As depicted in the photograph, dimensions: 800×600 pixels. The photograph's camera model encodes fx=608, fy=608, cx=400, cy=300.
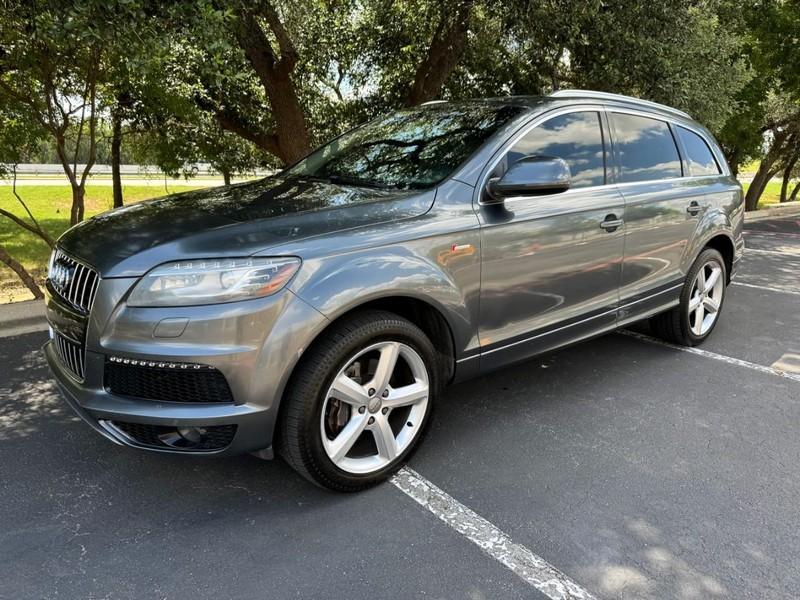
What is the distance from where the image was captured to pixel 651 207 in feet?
12.7

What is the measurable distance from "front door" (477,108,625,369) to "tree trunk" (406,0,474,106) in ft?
18.4

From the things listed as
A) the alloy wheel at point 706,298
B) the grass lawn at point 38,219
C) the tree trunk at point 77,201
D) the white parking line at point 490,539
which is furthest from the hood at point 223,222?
the grass lawn at point 38,219

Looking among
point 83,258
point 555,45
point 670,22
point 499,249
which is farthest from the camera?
point 555,45

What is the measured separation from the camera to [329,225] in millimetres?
2553

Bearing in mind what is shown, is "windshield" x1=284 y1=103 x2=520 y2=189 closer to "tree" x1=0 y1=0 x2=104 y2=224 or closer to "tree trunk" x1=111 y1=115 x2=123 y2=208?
"tree" x1=0 y1=0 x2=104 y2=224

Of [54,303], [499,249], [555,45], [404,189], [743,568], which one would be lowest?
[743,568]

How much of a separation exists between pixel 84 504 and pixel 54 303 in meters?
0.89

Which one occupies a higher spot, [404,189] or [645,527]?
[404,189]

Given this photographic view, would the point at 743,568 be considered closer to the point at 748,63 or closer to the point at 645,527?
the point at 645,527

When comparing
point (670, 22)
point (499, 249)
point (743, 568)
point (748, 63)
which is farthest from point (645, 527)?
point (748, 63)

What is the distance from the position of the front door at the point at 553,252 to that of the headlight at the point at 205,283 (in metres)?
1.15

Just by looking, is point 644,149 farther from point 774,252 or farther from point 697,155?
point 774,252

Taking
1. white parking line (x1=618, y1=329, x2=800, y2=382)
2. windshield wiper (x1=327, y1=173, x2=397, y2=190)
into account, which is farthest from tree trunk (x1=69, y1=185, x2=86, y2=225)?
white parking line (x1=618, y1=329, x2=800, y2=382)

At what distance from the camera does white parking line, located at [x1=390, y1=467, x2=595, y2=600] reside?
2.19 meters
